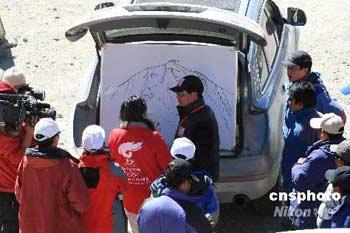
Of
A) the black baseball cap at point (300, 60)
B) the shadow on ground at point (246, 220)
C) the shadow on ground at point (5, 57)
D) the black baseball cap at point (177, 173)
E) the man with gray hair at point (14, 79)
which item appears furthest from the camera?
the shadow on ground at point (5, 57)

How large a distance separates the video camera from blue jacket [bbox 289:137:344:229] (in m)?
2.06

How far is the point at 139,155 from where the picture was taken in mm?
6328

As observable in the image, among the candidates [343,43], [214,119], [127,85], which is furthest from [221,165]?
[343,43]

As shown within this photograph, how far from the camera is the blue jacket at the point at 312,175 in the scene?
6141mm

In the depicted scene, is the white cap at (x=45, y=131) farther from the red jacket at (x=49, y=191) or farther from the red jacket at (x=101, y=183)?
the red jacket at (x=101, y=183)

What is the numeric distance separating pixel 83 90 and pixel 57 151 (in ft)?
5.75

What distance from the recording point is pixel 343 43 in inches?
472

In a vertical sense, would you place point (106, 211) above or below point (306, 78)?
below

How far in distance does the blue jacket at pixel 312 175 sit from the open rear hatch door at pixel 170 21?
1116 mm

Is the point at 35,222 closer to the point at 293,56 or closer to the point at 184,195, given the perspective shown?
the point at 184,195

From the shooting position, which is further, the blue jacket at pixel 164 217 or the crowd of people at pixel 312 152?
the crowd of people at pixel 312 152

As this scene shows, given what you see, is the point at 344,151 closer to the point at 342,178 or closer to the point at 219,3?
the point at 342,178

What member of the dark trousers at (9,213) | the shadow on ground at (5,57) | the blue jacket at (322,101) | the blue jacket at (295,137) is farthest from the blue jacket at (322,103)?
the shadow on ground at (5,57)

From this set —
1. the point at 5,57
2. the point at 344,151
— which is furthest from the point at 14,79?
the point at 5,57
